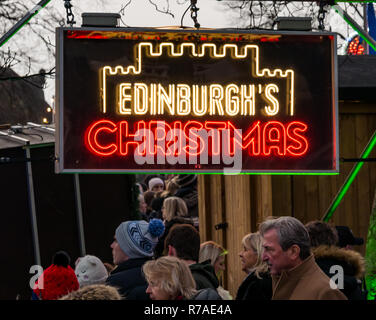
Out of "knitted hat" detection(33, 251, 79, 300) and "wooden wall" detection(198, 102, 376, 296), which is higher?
"wooden wall" detection(198, 102, 376, 296)

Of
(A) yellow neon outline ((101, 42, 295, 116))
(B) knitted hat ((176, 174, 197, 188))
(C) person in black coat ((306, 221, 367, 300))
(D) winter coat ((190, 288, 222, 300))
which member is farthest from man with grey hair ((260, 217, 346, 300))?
(B) knitted hat ((176, 174, 197, 188))

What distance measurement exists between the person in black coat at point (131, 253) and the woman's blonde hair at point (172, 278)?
103 cm

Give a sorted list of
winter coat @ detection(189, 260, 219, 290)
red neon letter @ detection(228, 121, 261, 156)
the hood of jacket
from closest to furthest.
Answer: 1. the hood of jacket
2. winter coat @ detection(189, 260, 219, 290)
3. red neon letter @ detection(228, 121, 261, 156)

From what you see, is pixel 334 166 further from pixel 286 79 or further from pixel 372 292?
pixel 372 292

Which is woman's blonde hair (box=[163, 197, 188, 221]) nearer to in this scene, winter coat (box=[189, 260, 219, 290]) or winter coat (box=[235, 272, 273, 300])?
winter coat (box=[189, 260, 219, 290])

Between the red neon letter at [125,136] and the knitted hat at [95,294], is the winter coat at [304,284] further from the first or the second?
the red neon letter at [125,136]

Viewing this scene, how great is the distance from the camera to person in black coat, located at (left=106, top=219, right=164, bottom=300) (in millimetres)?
7246

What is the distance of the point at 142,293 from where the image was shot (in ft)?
22.0

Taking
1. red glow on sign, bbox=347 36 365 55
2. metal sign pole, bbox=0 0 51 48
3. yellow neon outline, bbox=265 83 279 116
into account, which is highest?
red glow on sign, bbox=347 36 365 55

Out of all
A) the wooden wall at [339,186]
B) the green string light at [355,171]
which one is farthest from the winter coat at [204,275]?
the wooden wall at [339,186]

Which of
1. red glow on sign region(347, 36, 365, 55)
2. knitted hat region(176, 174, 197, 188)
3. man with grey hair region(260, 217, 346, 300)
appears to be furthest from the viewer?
red glow on sign region(347, 36, 365, 55)

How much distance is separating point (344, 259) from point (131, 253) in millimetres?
1892

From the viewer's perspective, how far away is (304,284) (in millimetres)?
5836
